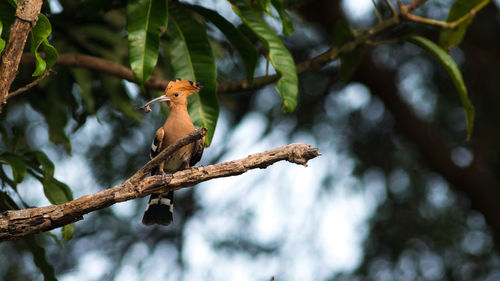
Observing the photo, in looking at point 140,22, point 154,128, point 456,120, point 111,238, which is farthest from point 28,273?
point 456,120

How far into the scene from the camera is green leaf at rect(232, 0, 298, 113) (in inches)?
115

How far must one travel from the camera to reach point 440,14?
5.02m

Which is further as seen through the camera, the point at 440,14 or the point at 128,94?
the point at 440,14

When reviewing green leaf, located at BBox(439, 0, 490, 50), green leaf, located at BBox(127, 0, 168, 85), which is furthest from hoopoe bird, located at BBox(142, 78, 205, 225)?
green leaf, located at BBox(439, 0, 490, 50)

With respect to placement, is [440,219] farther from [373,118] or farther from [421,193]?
[373,118]

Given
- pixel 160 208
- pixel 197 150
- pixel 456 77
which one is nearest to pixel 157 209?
pixel 160 208

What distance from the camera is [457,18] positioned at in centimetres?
355

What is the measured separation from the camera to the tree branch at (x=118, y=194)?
2188 millimetres

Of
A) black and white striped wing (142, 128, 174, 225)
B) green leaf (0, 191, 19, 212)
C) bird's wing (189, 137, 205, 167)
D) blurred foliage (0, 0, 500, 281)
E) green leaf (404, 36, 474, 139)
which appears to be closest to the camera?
green leaf (0, 191, 19, 212)

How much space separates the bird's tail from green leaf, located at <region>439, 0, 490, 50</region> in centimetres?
188

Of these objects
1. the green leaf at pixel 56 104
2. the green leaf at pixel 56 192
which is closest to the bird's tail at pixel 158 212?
the green leaf at pixel 56 192

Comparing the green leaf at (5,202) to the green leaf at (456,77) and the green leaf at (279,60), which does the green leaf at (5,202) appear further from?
the green leaf at (456,77)

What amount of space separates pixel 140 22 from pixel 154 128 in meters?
2.10

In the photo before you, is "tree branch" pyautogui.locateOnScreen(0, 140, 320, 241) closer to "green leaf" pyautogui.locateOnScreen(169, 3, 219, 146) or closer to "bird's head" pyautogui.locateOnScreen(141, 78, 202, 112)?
"green leaf" pyautogui.locateOnScreen(169, 3, 219, 146)
